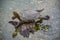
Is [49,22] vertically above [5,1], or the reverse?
[5,1]

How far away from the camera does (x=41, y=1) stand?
2.08 m

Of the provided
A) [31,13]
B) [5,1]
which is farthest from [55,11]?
[5,1]

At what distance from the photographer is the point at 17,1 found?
2.12 m

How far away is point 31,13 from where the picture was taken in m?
2.07

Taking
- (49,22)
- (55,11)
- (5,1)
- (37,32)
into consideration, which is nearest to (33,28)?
(37,32)

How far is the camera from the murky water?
→ 79.8 inches

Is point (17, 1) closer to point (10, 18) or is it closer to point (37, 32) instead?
point (10, 18)

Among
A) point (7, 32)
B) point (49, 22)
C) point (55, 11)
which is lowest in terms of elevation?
point (7, 32)

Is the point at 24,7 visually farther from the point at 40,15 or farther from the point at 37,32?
the point at 37,32

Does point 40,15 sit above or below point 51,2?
below

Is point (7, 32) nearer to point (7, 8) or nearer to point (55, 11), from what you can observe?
Result: point (7, 8)

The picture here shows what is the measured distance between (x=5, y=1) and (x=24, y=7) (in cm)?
26

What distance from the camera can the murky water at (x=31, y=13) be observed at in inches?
79.8

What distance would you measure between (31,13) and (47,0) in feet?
0.84
